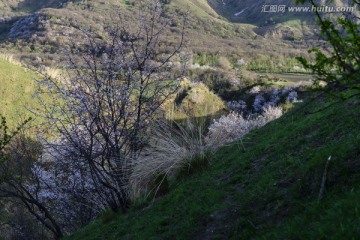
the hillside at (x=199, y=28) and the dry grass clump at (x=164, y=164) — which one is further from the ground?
the hillside at (x=199, y=28)

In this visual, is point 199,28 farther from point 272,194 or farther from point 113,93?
point 272,194

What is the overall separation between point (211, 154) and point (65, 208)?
6.41 m

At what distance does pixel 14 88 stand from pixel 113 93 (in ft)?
65.9

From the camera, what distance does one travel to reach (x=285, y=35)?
11100 cm

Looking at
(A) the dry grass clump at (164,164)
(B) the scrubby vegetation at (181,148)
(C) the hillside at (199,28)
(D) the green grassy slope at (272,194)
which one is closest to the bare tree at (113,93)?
(B) the scrubby vegetation at (181,148)

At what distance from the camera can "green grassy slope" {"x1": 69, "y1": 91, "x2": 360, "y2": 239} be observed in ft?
9.99

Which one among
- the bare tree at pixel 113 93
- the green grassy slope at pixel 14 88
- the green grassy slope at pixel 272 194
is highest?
the green grassy slope at pixel 14 88

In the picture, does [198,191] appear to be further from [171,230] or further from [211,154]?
[211,154]

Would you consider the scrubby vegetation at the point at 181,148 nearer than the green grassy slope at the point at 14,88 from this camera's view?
Yes

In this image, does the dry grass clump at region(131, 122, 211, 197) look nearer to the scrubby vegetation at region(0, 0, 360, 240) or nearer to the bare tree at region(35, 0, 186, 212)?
the scrubby vegetation at region(0, 0, 360, 240)

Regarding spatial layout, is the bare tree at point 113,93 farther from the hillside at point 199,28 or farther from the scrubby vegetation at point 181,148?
the hillside at point 199,28

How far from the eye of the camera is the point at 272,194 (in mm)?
3908

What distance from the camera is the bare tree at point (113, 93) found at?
6.37m

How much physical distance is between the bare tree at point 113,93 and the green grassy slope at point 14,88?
1660 cm
